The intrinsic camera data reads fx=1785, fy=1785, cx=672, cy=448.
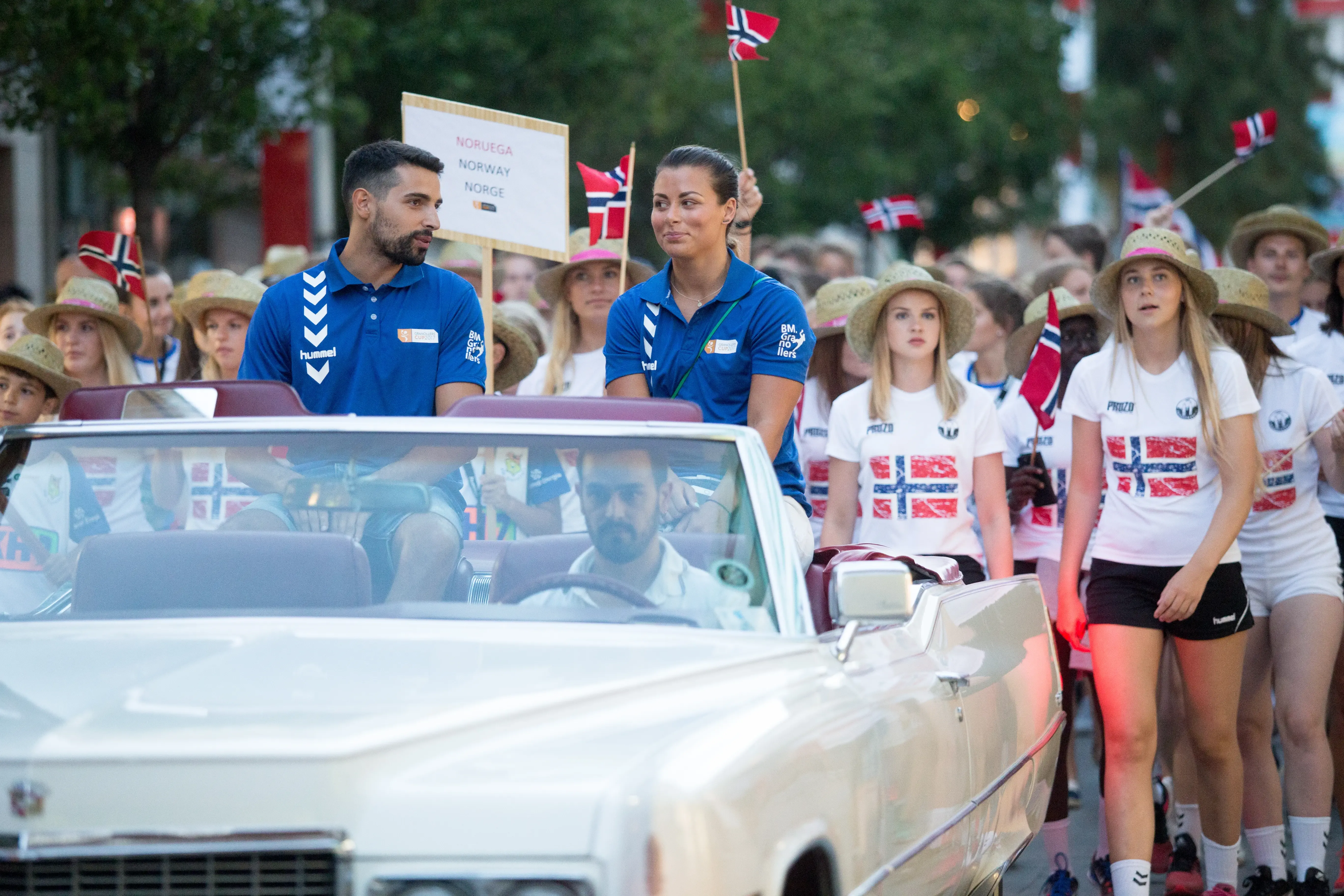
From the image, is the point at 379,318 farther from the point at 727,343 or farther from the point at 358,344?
the point at 727,343

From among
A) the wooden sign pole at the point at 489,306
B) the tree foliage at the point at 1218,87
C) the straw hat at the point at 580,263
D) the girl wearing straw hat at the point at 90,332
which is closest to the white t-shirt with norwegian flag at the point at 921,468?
the wooden sign pole at the point at 489,306

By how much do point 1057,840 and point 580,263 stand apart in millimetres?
3715

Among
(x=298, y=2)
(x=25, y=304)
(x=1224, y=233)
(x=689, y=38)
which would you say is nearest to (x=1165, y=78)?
(x=1224, y=233)

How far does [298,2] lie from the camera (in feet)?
50.7

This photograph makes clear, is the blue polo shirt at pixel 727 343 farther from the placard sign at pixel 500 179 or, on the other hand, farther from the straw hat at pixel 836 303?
the straw hat at pixel 836 303

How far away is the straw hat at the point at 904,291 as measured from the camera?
704cm

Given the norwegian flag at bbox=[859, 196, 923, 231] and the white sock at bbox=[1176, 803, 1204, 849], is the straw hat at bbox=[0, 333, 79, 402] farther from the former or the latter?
the norwegian flag at bbox=[859, 196, 923, 231]

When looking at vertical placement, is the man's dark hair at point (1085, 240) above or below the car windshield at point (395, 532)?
above

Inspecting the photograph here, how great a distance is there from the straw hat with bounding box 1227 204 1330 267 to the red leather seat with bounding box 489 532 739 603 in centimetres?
592

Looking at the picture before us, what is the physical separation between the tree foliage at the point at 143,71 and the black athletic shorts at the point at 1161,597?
8154 mm

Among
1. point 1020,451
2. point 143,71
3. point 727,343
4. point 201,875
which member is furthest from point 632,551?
point 143,71

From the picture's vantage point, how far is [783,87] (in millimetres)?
28859

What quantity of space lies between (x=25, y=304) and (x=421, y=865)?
25.5ft

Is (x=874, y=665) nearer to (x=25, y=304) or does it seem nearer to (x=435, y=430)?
(x=435, y=430)
